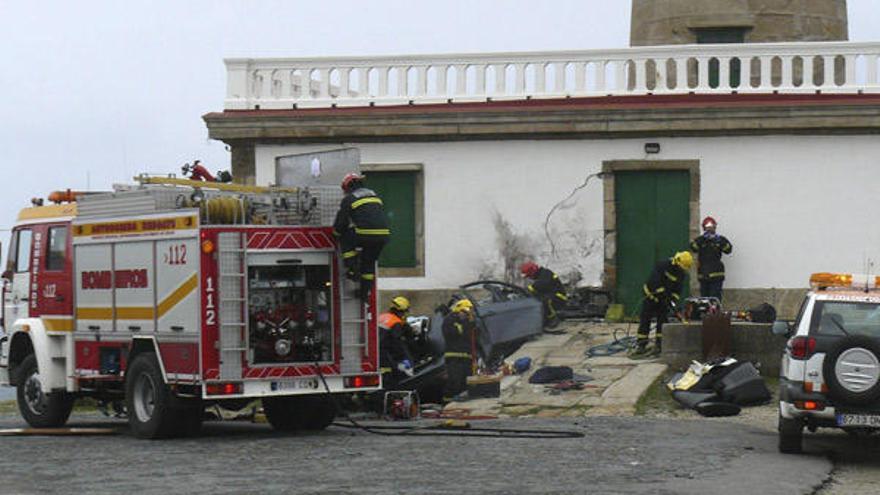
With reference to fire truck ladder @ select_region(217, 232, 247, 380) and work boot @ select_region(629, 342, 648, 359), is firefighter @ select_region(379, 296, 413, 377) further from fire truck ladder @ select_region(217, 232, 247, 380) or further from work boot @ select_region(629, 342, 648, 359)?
work boot @ select_region(629, 342, 648, 359)

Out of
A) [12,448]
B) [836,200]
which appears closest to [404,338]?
[12,448]

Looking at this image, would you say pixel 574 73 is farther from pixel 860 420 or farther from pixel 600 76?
pixel 860 420

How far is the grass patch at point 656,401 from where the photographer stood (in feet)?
68.7

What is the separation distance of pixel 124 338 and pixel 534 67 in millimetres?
12826

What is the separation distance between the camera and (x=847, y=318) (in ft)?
53.7

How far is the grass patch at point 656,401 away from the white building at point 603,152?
659 cm

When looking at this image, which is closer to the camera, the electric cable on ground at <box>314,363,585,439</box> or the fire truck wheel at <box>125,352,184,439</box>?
the electric cable on ground at <box>314,363,585,439</box>

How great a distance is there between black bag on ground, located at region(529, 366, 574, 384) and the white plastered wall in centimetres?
587

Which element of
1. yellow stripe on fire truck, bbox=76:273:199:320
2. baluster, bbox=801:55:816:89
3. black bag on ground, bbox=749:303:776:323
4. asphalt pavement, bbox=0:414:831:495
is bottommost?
asphalt pavement, bbox=0:414:831:495

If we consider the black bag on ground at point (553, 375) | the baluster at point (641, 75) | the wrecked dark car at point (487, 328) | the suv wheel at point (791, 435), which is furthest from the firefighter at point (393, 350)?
the baluster at point (641, 75)

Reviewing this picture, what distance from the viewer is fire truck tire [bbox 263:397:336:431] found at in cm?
1873

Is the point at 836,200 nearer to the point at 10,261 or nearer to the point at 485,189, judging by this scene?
the point at 485,189

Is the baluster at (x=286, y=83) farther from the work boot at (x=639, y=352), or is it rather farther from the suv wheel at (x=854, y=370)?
the suv wheel at (x=854, y=370)

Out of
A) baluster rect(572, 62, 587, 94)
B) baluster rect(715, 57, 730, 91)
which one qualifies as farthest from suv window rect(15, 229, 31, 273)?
baluster rect(715, 57, 730, 91)
